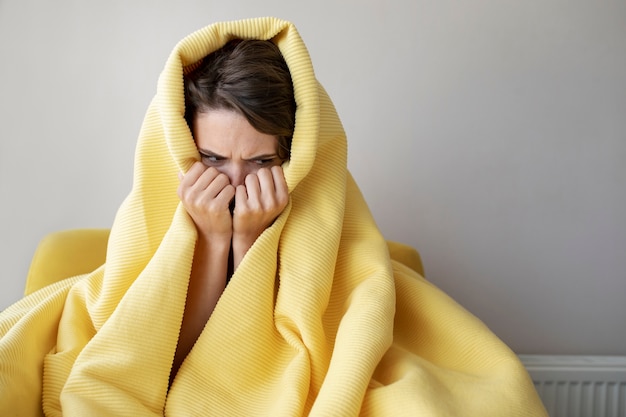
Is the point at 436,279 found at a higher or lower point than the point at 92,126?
lower

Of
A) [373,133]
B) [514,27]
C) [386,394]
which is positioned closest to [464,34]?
[514,27]

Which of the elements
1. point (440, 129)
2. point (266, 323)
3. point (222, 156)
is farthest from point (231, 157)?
point (440, 129)

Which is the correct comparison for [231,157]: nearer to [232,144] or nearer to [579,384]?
[232,144]

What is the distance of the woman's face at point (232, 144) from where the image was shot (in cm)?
96

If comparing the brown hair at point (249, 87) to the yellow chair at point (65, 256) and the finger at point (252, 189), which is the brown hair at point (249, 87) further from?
the yellow chair at point (65, 256)

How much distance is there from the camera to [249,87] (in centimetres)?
96

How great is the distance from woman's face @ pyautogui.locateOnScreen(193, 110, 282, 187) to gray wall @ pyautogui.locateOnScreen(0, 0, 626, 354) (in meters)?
0.51

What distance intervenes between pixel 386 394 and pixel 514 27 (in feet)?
3.41

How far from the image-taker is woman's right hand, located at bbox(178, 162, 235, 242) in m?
0.95

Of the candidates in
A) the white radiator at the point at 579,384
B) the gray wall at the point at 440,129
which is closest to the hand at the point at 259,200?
the gray wall at the point at 440,129

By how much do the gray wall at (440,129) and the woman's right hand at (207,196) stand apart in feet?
1.74

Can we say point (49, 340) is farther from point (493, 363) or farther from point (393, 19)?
point (393, 19)

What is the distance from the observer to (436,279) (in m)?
1.59

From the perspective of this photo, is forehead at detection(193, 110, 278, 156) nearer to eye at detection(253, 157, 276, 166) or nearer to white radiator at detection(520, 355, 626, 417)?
eye at detection(253, 157, 276, 166)
